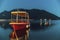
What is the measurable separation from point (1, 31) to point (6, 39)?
1328 mm

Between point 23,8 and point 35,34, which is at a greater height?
point 23,8

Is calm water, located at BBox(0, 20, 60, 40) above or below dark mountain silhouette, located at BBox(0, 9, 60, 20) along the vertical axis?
below

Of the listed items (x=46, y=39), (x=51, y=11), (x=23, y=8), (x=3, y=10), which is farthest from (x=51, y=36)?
(x=3, y=10)

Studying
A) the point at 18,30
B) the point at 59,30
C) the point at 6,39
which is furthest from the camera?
the point at 59,30

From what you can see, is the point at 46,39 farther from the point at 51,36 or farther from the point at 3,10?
the point at 3,10

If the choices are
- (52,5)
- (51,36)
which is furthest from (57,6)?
(51,36)

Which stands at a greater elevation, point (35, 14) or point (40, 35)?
point (35, 14)

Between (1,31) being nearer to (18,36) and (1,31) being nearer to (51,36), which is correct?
(51,36)

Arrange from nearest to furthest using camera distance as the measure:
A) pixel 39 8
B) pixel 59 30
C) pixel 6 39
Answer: pixel 6 39 < pixel 39 8 < pixel 59 30

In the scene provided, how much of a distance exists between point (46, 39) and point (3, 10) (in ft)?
7.33

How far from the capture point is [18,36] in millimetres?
8016

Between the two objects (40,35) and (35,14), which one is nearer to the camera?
(35,14)

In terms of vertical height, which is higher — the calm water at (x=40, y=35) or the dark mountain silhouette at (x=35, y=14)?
the dark mountain silhouette at (x=35, y=14)

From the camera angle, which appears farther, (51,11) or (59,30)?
(59,30)
